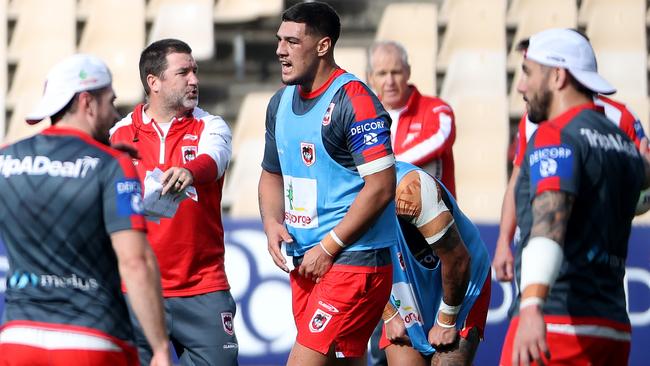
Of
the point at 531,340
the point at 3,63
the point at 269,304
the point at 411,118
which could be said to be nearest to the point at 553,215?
the point at 531,340

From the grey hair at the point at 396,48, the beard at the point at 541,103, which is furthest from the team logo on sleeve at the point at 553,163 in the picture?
the grey hair at the point at 396,48

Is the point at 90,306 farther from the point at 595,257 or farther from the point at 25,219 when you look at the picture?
the point at 595,257

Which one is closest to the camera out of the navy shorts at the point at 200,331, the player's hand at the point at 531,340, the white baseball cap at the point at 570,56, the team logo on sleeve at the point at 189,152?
the player's hand at the point at 531,340

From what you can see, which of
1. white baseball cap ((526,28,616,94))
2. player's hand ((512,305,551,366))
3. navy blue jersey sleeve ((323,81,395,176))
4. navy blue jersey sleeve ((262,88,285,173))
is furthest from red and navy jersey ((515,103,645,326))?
navy blue jersey sleeve ((262,88,285,173))

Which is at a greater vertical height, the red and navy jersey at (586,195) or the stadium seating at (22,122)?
the red and navy jersey at (586,195)

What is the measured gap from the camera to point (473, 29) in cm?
1291

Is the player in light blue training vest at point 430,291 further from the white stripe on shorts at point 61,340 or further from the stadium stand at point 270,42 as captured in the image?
the stadium stand at point 270,42

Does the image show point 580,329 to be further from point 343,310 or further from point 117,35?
point 117,35

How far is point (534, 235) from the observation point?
15.8 feet

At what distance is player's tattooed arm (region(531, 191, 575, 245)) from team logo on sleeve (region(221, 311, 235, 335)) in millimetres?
2486

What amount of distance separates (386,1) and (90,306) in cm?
894

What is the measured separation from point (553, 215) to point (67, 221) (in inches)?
71.5

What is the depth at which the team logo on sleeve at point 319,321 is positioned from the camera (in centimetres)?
630

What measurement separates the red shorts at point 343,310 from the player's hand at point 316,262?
0.16ft
